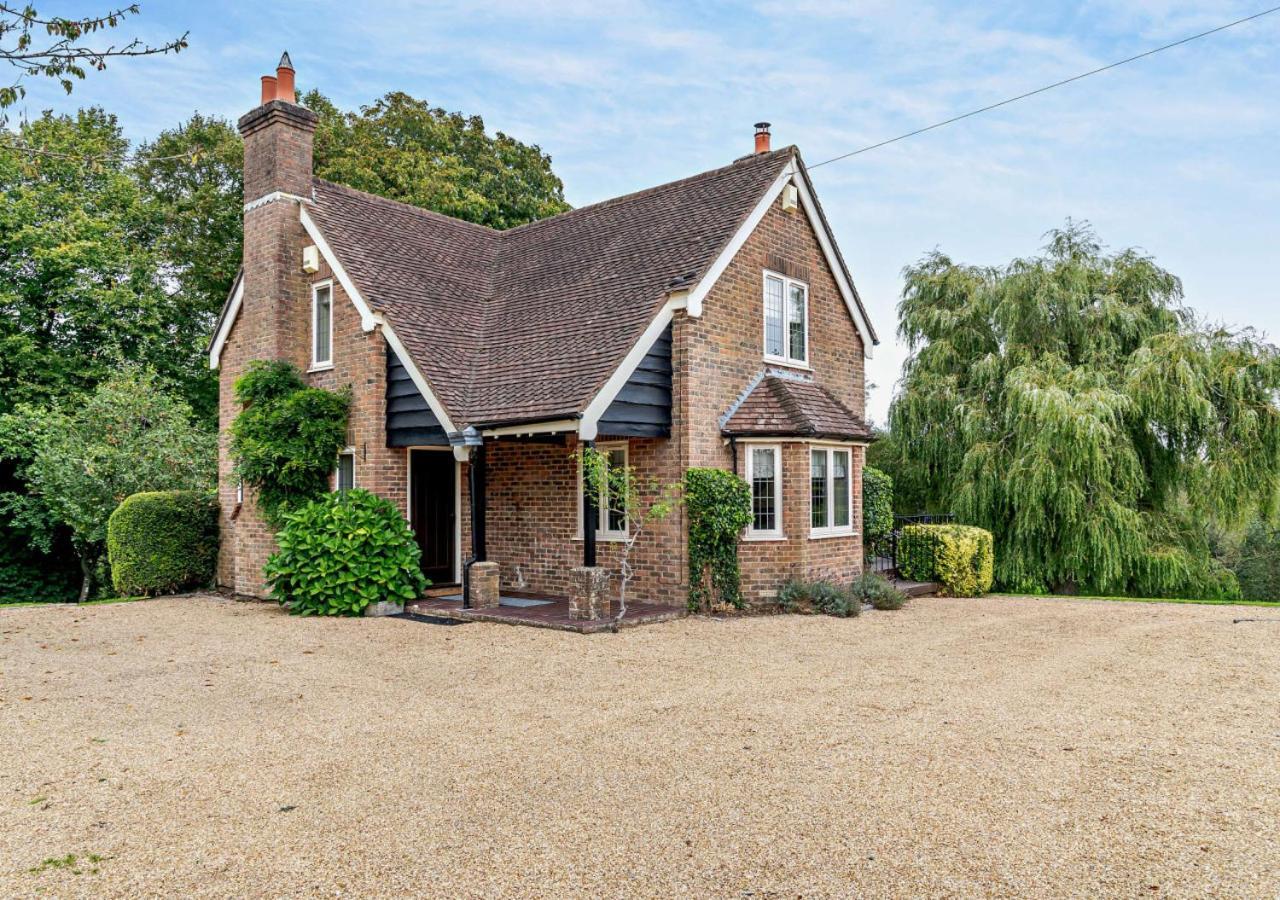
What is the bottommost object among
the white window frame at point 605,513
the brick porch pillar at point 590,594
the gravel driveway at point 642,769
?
the gravel driveway at point 642,769

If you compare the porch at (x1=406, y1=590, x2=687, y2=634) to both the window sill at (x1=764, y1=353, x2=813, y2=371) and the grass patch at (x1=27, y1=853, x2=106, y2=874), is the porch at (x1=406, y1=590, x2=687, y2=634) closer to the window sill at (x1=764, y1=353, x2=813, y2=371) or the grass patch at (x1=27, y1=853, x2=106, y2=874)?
the window sill at (x1=764, y1=353, x2=813, y2=371)

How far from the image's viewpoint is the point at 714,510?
12883 mm

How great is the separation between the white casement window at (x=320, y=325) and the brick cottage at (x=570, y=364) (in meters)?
0.04

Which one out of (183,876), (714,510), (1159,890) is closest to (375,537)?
(714,510)

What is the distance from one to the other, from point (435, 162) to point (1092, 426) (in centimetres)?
2137

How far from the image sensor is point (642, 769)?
18.8 feet

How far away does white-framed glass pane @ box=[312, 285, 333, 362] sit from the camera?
15.6 m

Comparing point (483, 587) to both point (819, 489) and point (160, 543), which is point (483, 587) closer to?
point (819, 489)

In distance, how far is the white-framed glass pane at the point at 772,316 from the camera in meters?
15.0

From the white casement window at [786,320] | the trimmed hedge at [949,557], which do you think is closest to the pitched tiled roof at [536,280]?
the white casement window at [786,320]

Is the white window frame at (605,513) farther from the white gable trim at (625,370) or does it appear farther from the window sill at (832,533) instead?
the window sill at (832,533)

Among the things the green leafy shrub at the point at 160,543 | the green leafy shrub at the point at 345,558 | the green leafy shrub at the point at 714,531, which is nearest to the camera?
the green leafy shrub at the point at 714,531

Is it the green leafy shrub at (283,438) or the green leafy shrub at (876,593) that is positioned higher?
the green leafy shrub at (283,438)

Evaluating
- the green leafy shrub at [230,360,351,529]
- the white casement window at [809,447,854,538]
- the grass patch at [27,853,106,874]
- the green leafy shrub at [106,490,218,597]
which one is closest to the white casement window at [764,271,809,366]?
the white casement window at [809,447,854,538]
